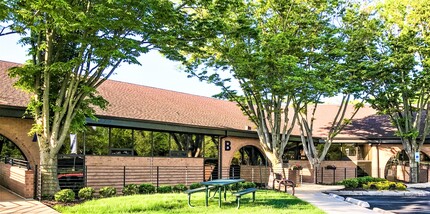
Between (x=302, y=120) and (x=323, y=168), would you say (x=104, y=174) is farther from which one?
(x=323, y=168)

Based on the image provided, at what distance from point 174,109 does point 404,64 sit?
13266mm

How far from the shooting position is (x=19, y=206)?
1132 cm

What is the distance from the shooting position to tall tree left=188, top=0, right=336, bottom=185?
17.7 metres

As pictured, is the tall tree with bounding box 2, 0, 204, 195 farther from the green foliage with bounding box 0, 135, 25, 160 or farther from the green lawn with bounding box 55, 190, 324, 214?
the green foliage with bounding box 0, 135, 25, 160

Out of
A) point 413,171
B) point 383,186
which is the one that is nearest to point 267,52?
point 383,186

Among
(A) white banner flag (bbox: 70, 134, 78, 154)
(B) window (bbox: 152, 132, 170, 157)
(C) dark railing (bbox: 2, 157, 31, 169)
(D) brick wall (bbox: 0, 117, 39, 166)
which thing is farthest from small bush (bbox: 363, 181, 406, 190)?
(C) dark railing (bbox: 2, 157, 31, 169)

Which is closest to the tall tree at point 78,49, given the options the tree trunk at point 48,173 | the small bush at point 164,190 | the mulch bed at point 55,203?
the tree trunk at point 48,173

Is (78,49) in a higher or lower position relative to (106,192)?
higher

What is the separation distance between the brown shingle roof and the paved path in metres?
3.61

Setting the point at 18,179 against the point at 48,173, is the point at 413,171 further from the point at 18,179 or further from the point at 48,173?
the point at 18,179

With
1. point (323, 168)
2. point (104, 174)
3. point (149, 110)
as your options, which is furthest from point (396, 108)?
point (104, 174)

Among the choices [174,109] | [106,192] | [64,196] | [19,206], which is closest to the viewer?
[19,206]

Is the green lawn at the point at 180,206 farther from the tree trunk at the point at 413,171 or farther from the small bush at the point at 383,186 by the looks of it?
the tree trunk at the point at 413,171

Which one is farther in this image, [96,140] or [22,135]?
[96,140]
